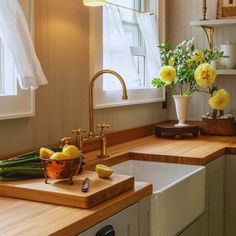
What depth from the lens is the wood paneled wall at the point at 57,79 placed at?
2.06 m

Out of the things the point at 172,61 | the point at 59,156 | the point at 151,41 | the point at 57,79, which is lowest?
the point at 59,156

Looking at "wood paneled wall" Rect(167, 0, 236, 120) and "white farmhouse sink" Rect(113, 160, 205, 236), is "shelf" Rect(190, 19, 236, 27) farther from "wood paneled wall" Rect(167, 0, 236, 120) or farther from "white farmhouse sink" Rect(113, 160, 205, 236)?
"white farmhouse sink" Rect(113, 160, 205, 236)

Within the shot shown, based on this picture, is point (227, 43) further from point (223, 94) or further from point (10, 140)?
point (10, 140)

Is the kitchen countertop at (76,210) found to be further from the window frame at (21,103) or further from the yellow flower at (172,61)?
the yellow flower at (172,61)

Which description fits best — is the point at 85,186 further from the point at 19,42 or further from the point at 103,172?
the point at 19,42

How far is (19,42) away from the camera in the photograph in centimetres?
189

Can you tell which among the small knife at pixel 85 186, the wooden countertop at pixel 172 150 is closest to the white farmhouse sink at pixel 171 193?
the wooden countertop at pixel 172 150

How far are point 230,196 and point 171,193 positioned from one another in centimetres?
86

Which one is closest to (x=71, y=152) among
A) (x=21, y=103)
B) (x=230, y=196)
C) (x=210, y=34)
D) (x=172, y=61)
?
(x=21, y=103)

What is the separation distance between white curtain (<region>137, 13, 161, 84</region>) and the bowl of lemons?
1696 millimetres

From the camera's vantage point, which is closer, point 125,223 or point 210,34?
point 125,223

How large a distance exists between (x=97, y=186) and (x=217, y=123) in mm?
1715

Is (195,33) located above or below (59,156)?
above

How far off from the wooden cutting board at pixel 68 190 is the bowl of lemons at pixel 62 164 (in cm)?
2
